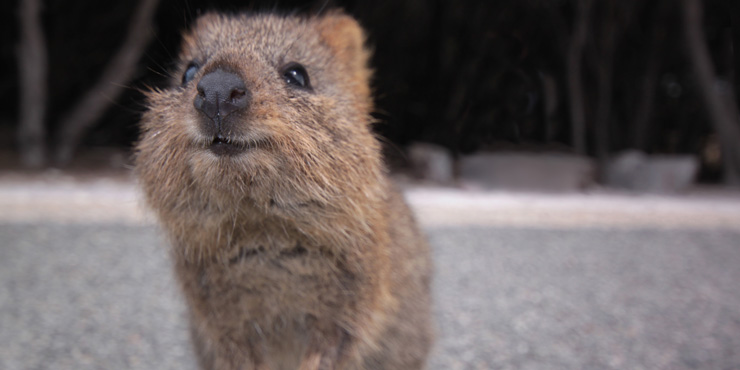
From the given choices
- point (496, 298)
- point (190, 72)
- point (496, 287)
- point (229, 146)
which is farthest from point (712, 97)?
point (229, 146)

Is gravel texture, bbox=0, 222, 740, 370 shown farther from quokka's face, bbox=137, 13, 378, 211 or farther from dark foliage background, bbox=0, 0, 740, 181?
dark foliage background, bbox=0, 0, 740, 181

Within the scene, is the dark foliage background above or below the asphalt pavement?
above

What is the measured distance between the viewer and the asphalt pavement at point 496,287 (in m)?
2.02

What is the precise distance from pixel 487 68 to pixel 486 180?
322 cm

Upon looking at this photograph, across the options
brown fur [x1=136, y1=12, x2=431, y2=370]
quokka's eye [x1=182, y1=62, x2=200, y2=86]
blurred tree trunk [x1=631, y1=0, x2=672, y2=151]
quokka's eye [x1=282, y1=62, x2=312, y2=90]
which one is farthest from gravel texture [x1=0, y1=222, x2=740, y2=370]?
blurred tree trunk [x1=631, y1=0, x2=672, y2=151]

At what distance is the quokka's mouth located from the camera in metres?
0.95

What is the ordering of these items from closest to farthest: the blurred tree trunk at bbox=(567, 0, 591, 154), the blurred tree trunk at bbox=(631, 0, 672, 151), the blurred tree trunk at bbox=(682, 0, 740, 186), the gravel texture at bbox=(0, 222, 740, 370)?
1. the gravel texture at bbox=(0, 222, 740, 370)
2. the blurred tree trunk at bbox=(567, 0, 591, 154)
3. the blurred tree trunk at bbox=(682, 0, 740, 186)
4. the blurred tree trunk at bbox=(631, 0, 672, 151)

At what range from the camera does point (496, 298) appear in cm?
272

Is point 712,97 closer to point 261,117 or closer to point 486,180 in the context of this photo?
point 486,180

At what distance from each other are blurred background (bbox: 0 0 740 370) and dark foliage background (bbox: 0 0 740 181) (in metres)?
0.02

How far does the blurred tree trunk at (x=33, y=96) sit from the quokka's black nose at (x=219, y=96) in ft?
19.4

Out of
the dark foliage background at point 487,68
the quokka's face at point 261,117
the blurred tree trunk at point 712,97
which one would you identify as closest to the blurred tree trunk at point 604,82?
the dark foliage background at point 487,68

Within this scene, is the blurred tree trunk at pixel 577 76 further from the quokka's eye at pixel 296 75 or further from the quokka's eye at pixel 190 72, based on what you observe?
the quokka's eye at pixel 190 72

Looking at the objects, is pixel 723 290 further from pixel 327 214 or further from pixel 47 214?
pixel 47 214
